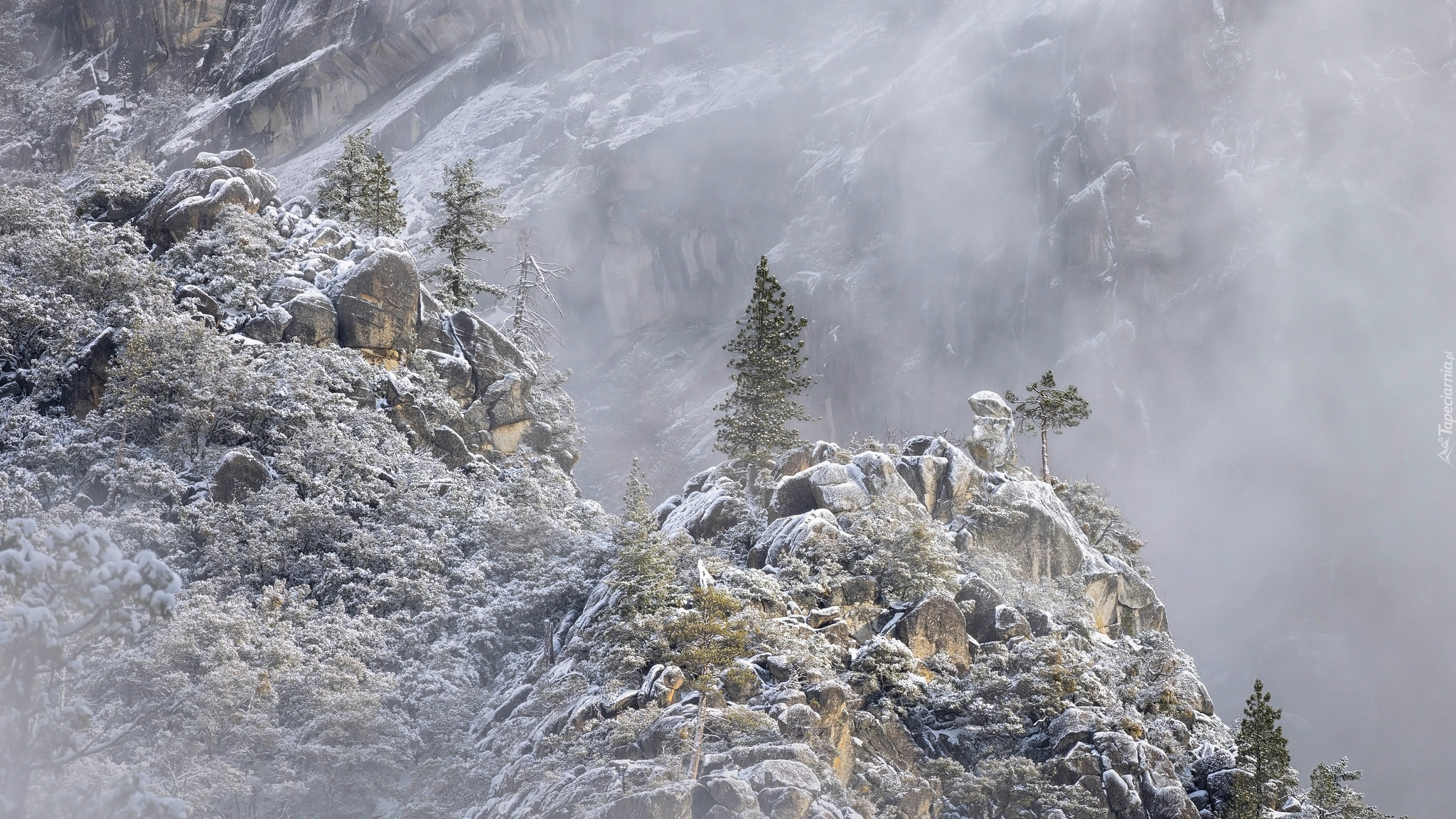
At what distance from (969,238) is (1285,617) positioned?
66.2 m

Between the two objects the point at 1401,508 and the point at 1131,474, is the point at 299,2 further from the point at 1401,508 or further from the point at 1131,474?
the point at 1401,508

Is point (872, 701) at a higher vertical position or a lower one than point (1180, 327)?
lower

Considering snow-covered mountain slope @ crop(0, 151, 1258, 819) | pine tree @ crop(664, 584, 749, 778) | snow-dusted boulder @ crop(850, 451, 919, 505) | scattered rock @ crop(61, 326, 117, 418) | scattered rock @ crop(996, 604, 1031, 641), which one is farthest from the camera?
snow-dusted boulder @ crop(850, 451, 919, 505)

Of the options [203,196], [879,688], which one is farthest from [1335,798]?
[203,196]

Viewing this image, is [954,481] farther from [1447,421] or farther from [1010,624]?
[1447,421]

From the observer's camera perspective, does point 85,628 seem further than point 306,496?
No


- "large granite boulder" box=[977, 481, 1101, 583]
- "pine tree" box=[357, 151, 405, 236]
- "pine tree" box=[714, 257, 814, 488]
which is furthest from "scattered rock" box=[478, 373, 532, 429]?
"large granite boulder" box=[977, 481, 1101, 583]

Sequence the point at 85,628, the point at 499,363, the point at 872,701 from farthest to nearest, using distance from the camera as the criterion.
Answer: the point at 499,363 → the point at 872,701 → the point at 85,628

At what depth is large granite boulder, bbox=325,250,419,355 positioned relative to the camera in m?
46.1

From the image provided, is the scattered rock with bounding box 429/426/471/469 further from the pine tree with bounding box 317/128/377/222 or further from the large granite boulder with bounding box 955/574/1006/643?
the large granite boulder with bounding box 955/574/1006/643

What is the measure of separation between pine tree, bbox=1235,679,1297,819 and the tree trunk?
1821 centimetres

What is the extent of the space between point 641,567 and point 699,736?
8.12m

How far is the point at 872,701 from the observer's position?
31.0m

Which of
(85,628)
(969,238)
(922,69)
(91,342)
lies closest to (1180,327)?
(969,238)
